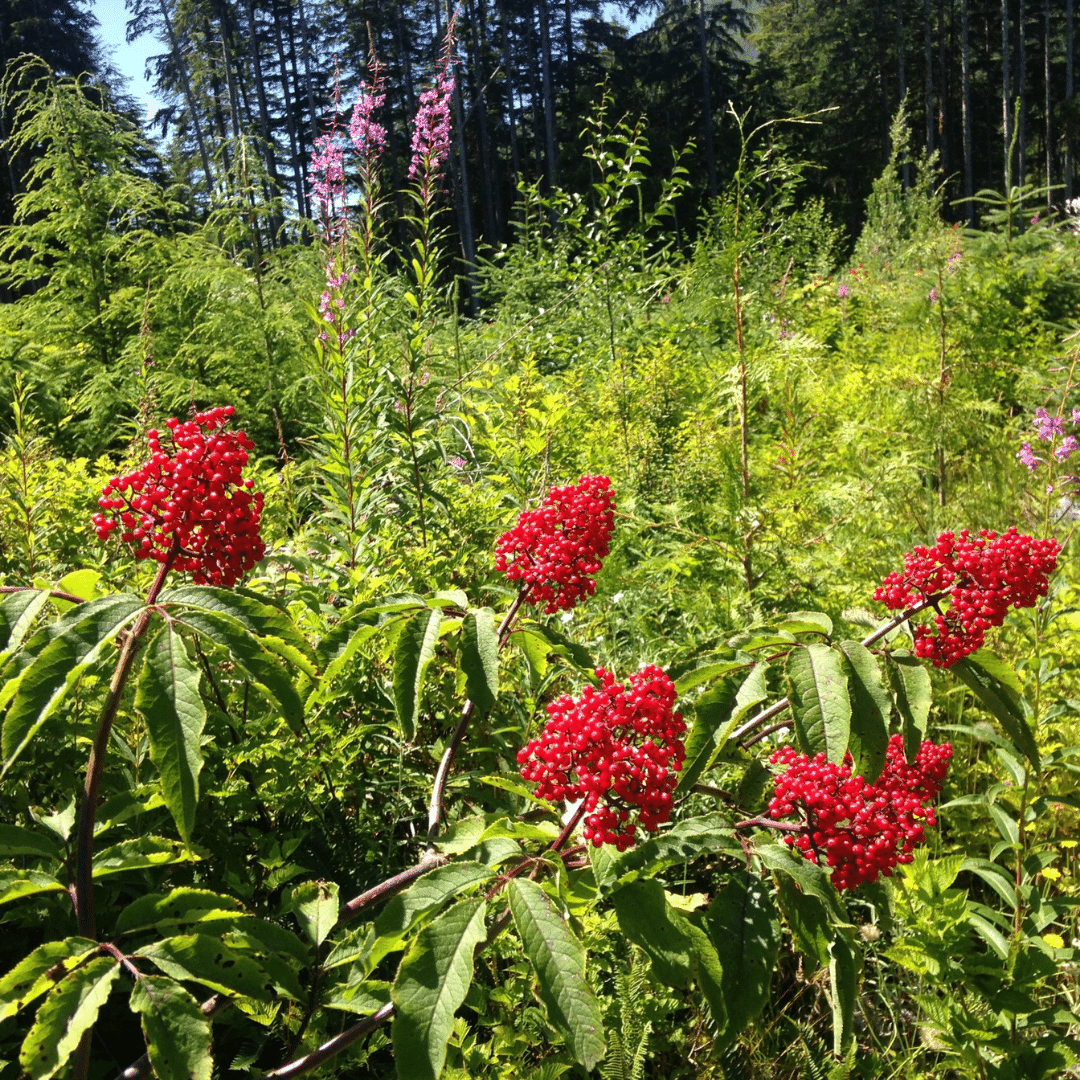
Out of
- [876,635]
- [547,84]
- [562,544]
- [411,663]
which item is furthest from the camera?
[547,84]

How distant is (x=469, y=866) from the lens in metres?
1.11

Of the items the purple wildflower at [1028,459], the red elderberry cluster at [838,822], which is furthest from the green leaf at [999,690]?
the purple wildflower at [1028,459]

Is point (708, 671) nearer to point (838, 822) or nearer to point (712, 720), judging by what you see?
point (712, 720)

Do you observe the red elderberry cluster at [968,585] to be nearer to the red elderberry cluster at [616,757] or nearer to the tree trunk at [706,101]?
the red elderberry cluster at [616,757]

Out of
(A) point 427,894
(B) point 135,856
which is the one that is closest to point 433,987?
(A) point 427,894

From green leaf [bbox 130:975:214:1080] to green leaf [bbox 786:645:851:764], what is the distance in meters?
0.86

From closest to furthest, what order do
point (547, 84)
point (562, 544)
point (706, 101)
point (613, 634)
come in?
point (562, 544) < point (613, 634) < point (547, 84) < point (706, 101)

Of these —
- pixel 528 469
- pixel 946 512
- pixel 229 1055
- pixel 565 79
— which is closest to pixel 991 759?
pixel 946 512

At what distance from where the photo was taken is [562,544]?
1477mm

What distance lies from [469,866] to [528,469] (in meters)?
2.19

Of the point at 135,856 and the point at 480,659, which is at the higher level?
the point at 480,659

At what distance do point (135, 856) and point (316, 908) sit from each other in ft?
1.01

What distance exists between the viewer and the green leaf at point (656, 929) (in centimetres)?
102

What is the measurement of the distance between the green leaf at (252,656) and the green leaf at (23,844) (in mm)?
403
